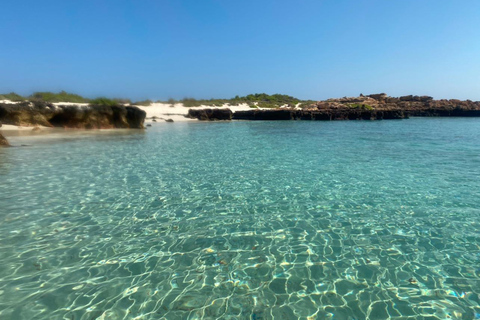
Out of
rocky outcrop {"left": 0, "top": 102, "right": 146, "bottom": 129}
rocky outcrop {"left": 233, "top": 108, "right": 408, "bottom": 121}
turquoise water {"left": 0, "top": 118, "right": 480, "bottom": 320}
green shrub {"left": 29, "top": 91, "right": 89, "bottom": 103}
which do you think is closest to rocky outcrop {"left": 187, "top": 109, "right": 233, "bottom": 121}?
rocky outcrop {"left": 233, "top": 108, "right": 408, "bottom": 121}

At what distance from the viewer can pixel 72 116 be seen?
28891 millimetres

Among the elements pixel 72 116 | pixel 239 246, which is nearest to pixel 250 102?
pixel 72 116

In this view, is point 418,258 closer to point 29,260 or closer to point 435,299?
point 435,299

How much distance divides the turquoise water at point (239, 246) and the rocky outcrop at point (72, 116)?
20.9 m

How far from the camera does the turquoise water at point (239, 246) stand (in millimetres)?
3740

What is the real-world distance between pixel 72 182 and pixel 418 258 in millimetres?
Answer: 10087

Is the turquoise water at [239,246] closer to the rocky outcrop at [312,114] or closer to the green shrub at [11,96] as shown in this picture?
the green shrub at [11,96]

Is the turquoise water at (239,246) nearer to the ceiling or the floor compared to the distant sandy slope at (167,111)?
nearer to the floor

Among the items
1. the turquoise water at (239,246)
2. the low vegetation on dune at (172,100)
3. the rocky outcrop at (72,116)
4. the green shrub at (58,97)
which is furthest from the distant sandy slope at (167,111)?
the turquoise water at (239,246)

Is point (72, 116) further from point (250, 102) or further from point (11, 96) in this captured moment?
point (250, 102)

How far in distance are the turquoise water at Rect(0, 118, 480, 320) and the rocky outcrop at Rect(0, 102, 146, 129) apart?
20.9 meters

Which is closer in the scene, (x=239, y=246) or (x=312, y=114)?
(x=239, y=246)

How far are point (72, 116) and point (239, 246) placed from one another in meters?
30.2

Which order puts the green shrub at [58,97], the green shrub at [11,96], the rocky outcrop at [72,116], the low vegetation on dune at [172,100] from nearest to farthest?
1. the rocky outcrop at [72,116]
2. the low vegetation on dune at [172,100]
3. the green shrub at [11,96]
4. the green shrub at [58,97]
